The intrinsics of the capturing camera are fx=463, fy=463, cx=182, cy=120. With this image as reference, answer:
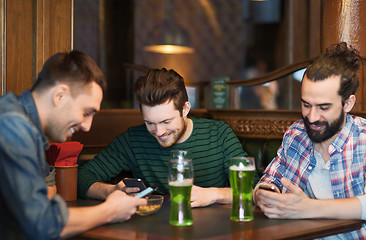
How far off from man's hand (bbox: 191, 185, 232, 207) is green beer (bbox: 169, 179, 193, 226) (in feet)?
0.87

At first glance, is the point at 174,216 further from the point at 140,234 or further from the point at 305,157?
the point at 305,157

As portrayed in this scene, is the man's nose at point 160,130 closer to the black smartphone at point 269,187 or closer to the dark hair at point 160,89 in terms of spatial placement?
the dark hair at point 160,89

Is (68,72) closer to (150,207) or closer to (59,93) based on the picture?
(59,93)

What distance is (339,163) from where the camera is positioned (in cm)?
201

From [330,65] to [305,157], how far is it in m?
0.44

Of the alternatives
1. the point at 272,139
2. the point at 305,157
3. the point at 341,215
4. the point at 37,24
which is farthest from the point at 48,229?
the point at 272,139

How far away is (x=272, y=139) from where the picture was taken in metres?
2.86

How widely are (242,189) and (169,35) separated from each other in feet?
17.1

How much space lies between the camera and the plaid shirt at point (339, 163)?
198cm

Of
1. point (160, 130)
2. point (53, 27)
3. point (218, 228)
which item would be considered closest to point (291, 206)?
point (218, 228)

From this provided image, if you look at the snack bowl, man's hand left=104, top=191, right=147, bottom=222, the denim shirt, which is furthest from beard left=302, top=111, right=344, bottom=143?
the denim shirt

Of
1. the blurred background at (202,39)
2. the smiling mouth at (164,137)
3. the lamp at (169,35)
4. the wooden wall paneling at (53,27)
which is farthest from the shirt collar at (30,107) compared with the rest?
the lamp at (169,35)

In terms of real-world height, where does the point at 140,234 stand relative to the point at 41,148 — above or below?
below

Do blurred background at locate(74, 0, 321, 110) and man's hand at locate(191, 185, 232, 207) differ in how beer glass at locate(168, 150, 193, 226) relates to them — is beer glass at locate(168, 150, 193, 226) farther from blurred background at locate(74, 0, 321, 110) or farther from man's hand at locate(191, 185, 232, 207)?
blurred background at locate(74, 0, 321, 110)
